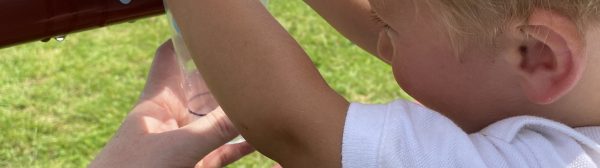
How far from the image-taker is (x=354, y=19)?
1.53m

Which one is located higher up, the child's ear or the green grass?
the child's ear

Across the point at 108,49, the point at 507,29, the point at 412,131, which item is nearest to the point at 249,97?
the point at 412,131

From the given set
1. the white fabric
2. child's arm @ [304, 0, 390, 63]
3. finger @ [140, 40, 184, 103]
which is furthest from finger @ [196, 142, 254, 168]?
the white fabric

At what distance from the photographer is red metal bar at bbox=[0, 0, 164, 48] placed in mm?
1104

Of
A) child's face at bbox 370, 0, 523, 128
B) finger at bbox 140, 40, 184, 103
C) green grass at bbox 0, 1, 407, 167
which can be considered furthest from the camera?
green grass at bbox 0, 1, 407, 167

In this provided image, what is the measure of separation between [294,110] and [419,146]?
15cm

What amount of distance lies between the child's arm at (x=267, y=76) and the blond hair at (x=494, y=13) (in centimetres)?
17

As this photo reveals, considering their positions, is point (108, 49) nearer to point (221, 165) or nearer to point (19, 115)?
point (19, 115)

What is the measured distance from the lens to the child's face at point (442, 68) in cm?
115

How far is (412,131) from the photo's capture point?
1099 millimetres

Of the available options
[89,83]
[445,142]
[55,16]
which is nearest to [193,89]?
[55,16]

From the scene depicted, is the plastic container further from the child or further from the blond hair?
the blond hair

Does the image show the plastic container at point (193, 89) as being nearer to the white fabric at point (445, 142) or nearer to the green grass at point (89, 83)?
the white fabric at point (445, 142)

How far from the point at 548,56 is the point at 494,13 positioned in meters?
0.09
